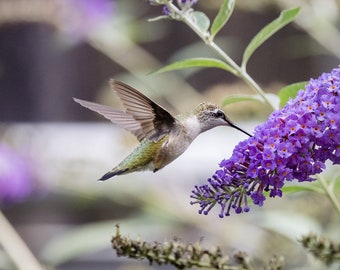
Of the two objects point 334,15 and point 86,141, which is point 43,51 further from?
point 334,15

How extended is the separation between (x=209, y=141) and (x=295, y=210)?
2.64 metres

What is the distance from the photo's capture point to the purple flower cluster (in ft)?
5.56

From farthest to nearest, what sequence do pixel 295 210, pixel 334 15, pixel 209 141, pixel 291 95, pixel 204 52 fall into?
pixel 209 141 → pixel 204 52 → pixel 334 15 → pixel 295 210 → pixel 291 95

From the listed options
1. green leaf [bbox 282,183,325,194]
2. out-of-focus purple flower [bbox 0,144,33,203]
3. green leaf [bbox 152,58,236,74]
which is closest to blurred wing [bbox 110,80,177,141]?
green leaf [bbox 152,58,236,74]

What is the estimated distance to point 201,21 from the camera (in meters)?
2.11

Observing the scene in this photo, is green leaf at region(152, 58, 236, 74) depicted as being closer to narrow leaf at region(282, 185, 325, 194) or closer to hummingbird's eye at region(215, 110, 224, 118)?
hummingbird's eye at region(215, 110, 224, 118)

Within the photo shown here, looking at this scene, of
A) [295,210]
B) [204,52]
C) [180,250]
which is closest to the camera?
[180,250]

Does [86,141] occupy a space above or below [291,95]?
above

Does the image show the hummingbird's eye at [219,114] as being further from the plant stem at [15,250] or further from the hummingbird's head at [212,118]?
the plant stem at [15,250]

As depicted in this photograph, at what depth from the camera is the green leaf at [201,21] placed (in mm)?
2070

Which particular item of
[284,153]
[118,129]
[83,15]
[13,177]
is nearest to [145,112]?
[284,153]

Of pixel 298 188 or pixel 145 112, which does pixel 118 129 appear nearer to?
pixel 145 112

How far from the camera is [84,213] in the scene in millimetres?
5922

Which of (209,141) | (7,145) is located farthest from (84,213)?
(7,145)
